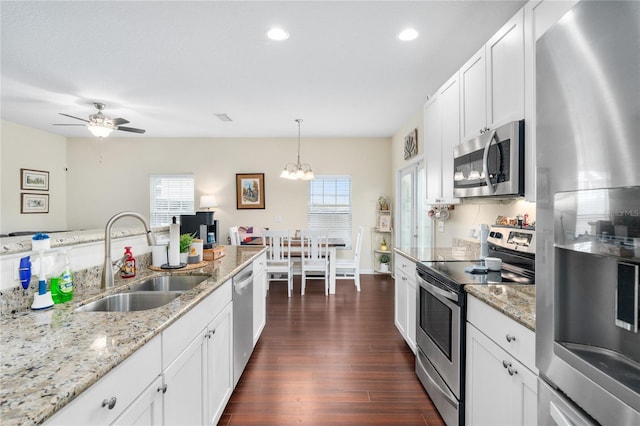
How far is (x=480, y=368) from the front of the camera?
1433 mm

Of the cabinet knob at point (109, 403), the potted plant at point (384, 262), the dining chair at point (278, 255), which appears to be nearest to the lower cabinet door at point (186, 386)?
the cabinet knob at point (109, 403)

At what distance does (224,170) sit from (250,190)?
67cm

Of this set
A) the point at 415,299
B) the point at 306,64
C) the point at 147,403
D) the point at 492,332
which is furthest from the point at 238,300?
the point at 306,64

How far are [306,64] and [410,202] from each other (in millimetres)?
2913

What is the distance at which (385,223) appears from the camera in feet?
18.5

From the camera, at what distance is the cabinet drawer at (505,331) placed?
3.57ft

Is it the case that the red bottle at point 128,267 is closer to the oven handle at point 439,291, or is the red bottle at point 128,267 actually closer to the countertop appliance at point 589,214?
the oven handle at point 439,291

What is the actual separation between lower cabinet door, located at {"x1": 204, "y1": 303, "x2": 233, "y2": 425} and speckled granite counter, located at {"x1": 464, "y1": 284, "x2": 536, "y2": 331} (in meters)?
1.37

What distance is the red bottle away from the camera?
5.77ft

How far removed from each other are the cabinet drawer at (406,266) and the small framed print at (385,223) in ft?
8.84

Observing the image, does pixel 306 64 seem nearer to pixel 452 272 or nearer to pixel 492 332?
pixel 452 272

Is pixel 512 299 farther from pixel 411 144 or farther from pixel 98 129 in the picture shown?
pixel 98 129

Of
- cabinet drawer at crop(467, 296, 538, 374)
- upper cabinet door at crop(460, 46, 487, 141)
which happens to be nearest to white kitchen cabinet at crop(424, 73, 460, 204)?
upper cabinet door at crop(460, 46, 487, 141)

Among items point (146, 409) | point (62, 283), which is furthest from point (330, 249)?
point (146, 409)
